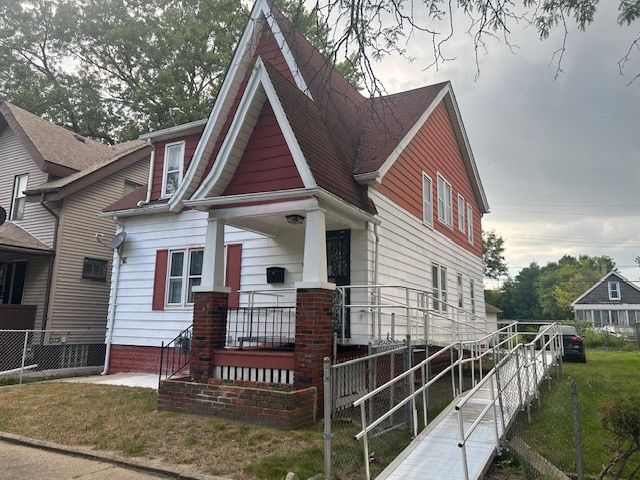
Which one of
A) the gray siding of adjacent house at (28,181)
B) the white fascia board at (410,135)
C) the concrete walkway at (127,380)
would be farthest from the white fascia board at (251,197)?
the gray siding of adjacent house at (28,181)

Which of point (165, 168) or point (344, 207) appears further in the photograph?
point (165, 168)

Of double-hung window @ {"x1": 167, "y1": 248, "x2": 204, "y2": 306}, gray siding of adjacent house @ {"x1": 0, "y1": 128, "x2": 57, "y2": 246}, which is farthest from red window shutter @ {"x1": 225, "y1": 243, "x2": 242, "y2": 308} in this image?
gray siding of adjacent house @ {"x1": 0, "y1": 128, "x2": 57, "y2": 246}

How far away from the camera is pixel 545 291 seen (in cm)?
7769

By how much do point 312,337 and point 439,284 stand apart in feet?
26.1

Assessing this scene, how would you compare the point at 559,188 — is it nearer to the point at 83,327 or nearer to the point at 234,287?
the point at 234,287

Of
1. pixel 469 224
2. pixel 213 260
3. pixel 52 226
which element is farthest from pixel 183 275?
pixel 469 224

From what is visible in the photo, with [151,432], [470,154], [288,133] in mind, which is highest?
[470,154]

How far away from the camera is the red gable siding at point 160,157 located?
Result: 13.6 meters

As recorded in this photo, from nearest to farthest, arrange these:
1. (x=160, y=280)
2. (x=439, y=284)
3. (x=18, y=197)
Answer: (x=160, y=280) < (x=439, y=284) < (x=18, y=197)

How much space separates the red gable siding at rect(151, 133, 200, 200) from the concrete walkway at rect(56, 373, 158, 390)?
4890 mm

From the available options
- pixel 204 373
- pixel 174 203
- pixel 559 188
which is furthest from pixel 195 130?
pixel 559 188

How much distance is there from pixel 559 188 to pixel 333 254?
1735 cm

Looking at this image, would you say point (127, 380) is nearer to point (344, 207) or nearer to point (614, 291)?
point (344, 207)

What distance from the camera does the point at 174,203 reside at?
955cm
